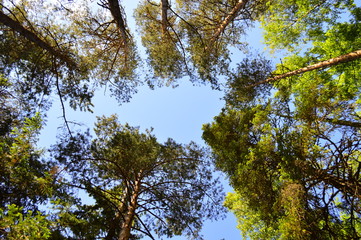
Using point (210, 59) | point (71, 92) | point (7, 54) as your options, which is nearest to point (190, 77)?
point (210, 59)

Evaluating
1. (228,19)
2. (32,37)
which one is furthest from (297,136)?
(32,37)

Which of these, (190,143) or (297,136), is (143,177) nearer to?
(190,143)

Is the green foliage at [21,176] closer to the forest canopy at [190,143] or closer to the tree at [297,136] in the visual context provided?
the forest canopy at [190,143]

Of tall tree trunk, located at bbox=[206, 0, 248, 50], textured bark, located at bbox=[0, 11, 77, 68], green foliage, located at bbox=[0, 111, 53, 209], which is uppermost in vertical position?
tall tree trunk, located at bbox=[206, 0, 248, 50]

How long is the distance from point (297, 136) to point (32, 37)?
7.58 meters

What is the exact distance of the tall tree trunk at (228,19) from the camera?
345 inches

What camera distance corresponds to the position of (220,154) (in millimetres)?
8094

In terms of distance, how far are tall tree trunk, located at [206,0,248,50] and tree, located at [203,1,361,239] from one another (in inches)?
70.9

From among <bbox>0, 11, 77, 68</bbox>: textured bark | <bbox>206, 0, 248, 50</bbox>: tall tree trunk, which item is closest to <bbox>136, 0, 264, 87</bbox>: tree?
<bbox>206, 0, 248, 50</bbox>: tall tree trunk

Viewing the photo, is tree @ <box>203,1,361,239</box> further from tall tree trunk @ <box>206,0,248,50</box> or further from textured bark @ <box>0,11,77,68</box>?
textured bark @ <box>0,11,77,68</box>

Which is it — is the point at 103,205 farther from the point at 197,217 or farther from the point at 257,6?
the point at 257,6

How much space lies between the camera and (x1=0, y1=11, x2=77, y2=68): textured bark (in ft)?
18.9

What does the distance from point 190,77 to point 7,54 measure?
22.2 ft

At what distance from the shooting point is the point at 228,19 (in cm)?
934
